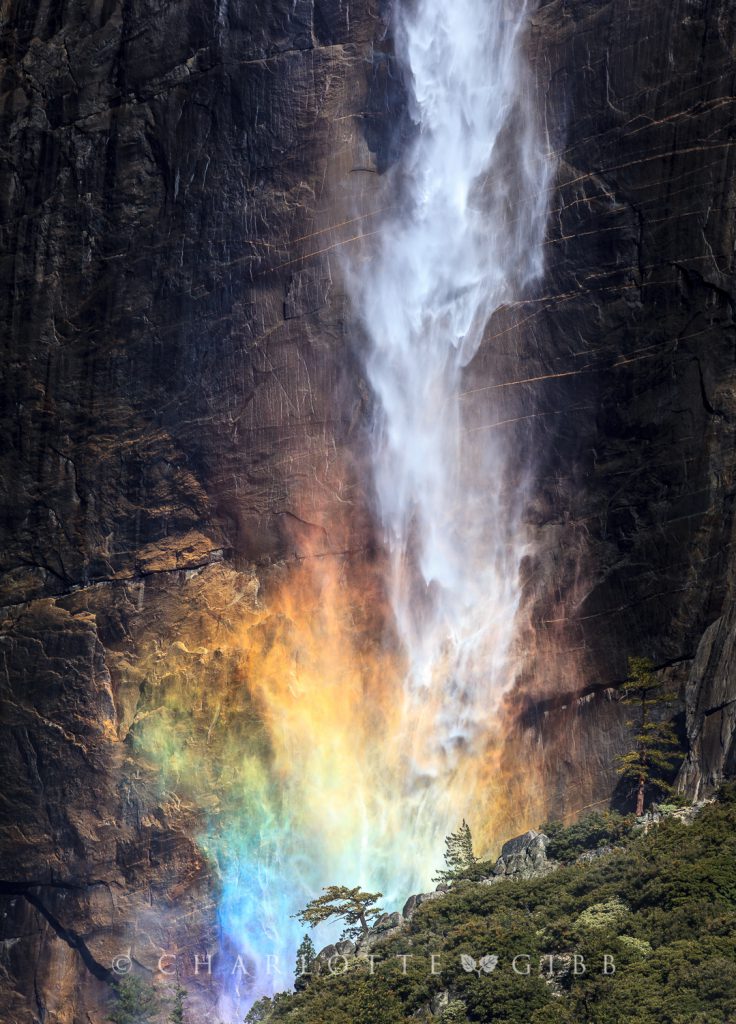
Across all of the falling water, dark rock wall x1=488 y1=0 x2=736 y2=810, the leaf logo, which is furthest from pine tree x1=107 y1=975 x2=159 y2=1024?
the leaf logo

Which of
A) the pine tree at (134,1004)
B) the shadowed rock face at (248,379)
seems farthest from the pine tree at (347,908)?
the pine tree at (134,1004)

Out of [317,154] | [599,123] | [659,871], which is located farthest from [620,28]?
[659,871]

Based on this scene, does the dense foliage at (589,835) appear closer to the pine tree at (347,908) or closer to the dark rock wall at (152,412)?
the pine tree at (347,908)

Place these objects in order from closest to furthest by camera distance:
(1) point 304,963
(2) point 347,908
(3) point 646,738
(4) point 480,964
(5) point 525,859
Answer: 1. (4) point 480,964
2. (5) point 525,859
3. (3) point 646,738
4. (2) point 347,908
5. (1) point 304,963

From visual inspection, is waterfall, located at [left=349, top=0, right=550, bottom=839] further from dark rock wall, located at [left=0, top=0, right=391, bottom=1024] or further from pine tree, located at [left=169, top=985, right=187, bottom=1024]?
pine tree, located at [left=169, top=985, right=187, bottom=1024]

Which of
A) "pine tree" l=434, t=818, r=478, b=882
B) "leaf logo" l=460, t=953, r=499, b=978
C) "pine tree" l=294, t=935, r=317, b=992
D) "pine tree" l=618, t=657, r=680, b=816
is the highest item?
"pine tree" l=618, t=657, r=680, b=816

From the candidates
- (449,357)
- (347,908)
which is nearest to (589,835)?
(347,908)

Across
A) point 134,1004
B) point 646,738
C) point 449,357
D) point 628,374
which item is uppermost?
point 449,357

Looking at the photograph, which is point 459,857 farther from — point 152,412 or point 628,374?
point 152,412
